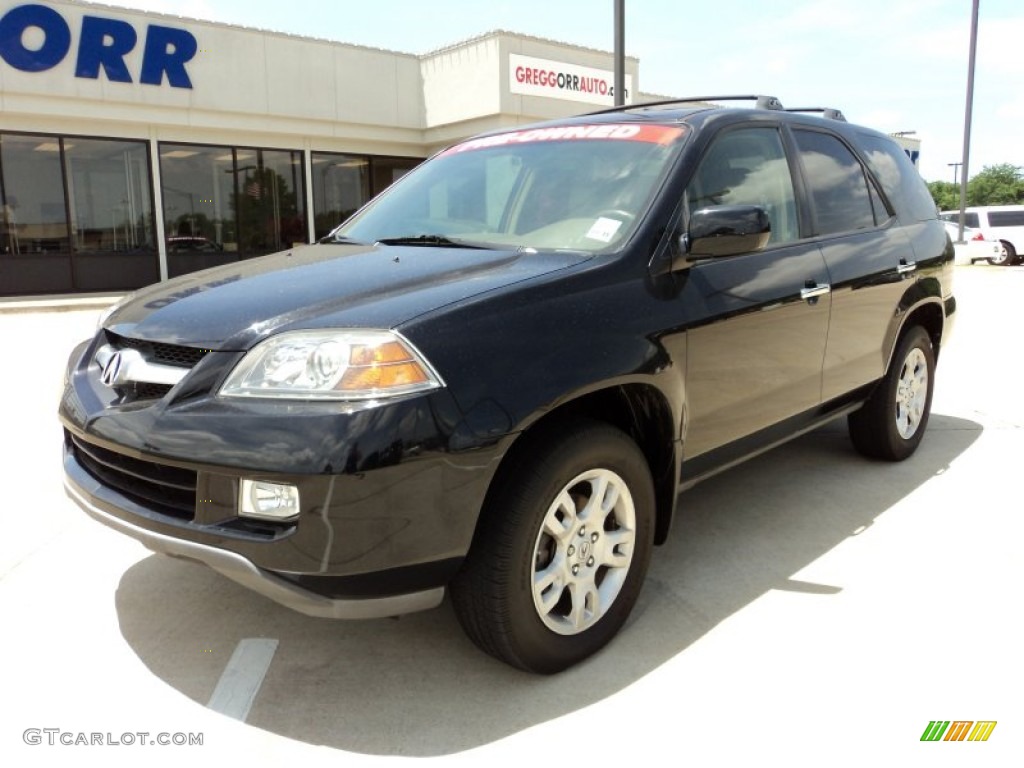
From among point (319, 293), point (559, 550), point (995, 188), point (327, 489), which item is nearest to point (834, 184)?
point (559, 550)

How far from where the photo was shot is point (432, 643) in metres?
2.89

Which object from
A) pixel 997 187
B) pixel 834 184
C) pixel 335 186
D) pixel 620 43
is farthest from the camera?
pixel 997 187

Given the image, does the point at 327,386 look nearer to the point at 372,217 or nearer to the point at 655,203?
the point at 655,203

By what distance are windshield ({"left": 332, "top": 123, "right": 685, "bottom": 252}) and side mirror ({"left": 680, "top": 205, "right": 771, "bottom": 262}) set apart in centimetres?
21

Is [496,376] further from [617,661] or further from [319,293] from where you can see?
[617,661]

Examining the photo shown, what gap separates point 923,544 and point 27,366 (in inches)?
326

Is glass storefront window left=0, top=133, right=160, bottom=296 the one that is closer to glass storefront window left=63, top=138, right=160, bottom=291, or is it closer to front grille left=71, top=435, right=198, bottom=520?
glass storefront window left=63, top=138, right=160, bottom=291

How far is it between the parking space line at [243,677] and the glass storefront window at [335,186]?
17.0 meters

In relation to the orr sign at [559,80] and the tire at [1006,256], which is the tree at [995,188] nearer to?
the tire at [1006,256]

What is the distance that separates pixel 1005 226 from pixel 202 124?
21697 mm

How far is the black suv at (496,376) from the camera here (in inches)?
86.7

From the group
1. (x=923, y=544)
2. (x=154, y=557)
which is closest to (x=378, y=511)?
(x=154, y=557)

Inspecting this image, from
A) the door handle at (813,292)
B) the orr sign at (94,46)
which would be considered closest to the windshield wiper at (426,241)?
the door handle at (813,292)

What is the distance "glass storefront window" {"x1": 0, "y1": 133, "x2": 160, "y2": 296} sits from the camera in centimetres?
1546
